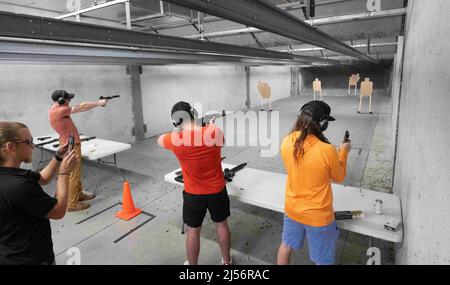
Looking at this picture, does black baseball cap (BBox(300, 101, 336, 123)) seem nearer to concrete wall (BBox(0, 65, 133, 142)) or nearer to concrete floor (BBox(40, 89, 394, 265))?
concrete floor (BBox(40, 89, 394, 265))

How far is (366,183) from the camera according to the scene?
3604 mm

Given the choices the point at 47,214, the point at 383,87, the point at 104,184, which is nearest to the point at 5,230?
the point at 47,214

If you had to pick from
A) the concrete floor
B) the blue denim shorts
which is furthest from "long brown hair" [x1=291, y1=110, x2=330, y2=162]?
the concrete floor

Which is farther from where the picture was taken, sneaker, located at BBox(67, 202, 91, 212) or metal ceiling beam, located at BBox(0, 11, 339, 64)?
sneaker, located at BBox(67, 202, 91, 212)

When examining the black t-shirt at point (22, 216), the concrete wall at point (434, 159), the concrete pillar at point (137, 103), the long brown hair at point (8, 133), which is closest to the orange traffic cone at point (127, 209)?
the black t-shirt at point (22, 216)

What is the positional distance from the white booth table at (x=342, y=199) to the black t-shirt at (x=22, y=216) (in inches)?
48.8

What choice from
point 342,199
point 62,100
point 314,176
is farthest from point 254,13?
point 62,100

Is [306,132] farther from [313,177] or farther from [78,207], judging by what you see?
[78,207]

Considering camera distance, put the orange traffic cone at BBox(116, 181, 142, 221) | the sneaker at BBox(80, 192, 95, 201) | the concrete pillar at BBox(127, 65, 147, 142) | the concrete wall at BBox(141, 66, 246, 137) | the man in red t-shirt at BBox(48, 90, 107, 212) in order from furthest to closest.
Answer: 1. the concrete wall at BBox(141, 66, 246, 137)
2. the concrete pillar at BBox(127, 65, 147, 142)
3. the sneaker at BBox(80, 192, 95, 201)
4. the orange traffic cone at BBox(116, 181, 142, 221)
5. the man in red t-shirt at BBox(48, 90, 107, 212)

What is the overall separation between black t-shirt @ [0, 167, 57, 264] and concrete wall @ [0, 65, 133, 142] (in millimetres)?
3496

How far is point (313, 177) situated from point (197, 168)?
28.4 inches

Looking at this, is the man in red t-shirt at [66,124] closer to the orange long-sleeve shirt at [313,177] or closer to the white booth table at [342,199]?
the white booth table at [342,199]

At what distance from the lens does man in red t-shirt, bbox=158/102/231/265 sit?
1710 mm

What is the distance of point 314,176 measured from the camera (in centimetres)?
144
